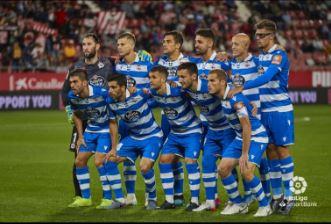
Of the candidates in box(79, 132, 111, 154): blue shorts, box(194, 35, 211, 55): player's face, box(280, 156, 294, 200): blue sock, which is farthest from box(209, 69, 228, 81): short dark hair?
box(79, 132, 111, 154): blue shorts

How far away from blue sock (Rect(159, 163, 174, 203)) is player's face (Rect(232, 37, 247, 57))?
185 cm

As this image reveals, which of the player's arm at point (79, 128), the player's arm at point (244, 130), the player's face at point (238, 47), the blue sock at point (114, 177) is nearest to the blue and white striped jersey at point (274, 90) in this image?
the player's face at point (238, 47)

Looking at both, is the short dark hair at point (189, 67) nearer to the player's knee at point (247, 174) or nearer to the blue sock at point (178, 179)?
the player's knee at point (247, 174)

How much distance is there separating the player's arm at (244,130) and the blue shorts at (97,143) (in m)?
2.18

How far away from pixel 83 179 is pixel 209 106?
7.24ft

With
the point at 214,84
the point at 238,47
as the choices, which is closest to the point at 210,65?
the point at 238,47

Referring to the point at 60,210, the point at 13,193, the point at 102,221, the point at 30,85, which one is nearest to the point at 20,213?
the point at 60,210

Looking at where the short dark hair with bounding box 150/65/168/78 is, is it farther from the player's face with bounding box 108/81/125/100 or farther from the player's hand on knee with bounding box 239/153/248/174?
the player's hand on knee with bounding box 239/153/248/174

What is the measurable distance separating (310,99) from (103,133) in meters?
22.6

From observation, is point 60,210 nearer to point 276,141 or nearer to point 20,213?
point 20,213

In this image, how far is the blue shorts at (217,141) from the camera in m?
11.4

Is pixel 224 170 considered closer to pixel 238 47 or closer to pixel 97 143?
pixel 238 47

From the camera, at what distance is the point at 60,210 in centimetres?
1134

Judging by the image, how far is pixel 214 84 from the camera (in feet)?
34.9
